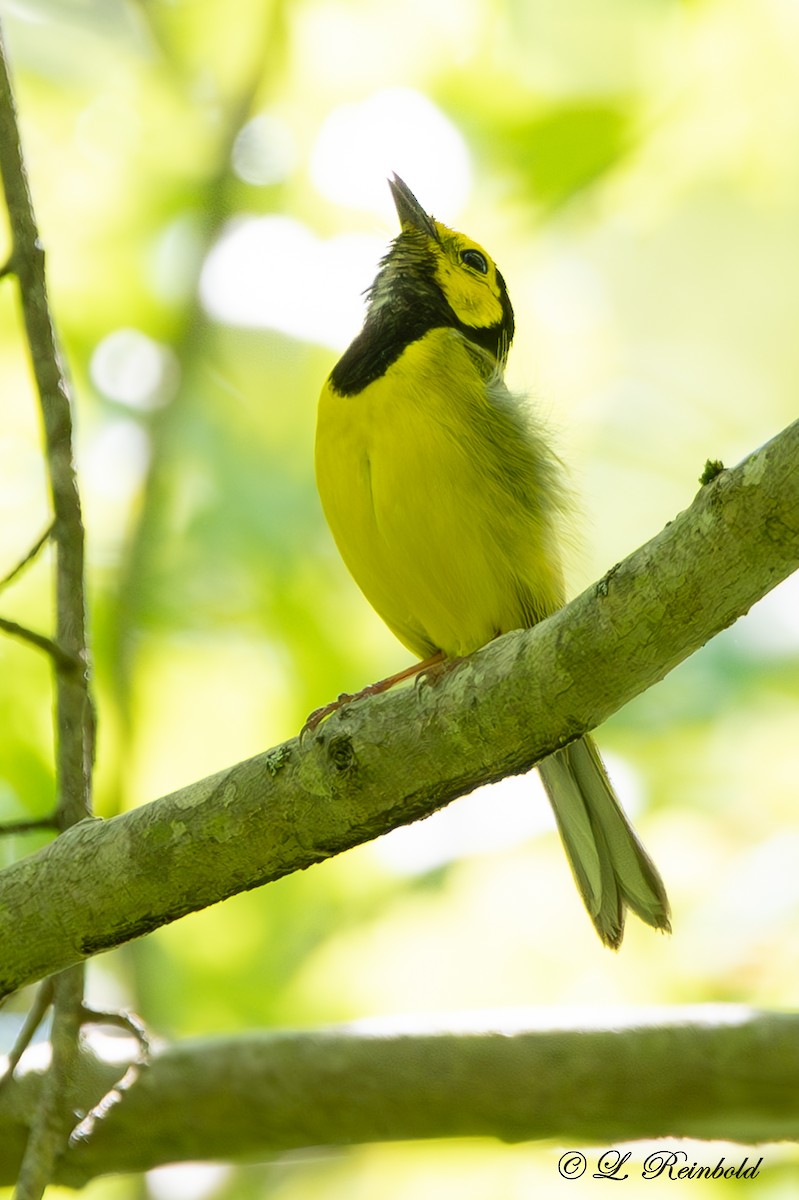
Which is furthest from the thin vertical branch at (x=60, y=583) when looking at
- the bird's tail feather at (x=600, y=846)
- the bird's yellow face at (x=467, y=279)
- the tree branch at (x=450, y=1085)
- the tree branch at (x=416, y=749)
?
the bird's yellow face at (x=467, y=279)

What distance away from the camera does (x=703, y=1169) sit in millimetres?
5414

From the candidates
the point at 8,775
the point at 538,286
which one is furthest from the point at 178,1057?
the point at 538,286

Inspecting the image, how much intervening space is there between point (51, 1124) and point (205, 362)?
4405 mm

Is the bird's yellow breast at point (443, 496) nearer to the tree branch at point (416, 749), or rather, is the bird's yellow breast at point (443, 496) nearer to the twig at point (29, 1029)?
the tree branch at point (416, 749)

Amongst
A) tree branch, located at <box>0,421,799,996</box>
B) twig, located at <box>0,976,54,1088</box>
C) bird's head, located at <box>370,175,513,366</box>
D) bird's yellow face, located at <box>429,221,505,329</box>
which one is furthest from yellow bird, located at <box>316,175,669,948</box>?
twig, located at <box>0,976,54,1088</box>

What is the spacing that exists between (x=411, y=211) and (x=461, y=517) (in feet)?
6.50

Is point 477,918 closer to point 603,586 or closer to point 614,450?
point 614,450

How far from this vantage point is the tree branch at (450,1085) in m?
4.53

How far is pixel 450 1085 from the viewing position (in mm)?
4531

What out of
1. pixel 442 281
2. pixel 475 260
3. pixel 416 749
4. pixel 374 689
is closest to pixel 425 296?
pixel 442 281

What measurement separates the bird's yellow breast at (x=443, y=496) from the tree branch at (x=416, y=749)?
141cm

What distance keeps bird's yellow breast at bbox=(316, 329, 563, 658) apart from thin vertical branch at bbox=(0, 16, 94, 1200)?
1.01m

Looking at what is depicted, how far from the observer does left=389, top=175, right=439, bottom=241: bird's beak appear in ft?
19.3

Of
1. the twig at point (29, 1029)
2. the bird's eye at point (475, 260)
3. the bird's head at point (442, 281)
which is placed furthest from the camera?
the bird's eye at point (475, 260)
